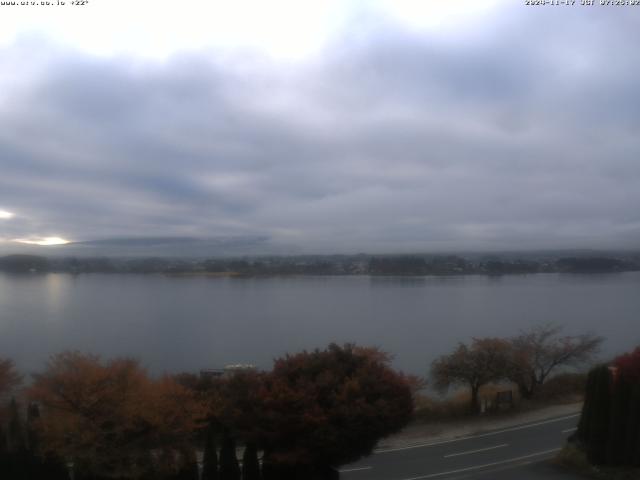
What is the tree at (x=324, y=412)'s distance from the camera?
12.5 m

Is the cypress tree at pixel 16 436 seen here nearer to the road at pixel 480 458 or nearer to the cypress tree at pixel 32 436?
the cypress tree at pixel 32 436

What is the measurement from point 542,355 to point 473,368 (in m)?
4.90

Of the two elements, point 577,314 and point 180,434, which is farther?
point 577,314

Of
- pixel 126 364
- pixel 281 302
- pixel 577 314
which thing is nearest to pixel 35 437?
pixel 126 364

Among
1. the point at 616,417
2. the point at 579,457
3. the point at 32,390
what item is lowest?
the point at 579,457

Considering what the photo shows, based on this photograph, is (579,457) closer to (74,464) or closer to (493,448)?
(493,448)

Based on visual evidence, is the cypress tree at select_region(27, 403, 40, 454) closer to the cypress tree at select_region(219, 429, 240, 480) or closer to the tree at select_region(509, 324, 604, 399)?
the cypress tree at select_region(219, 429, 240, 480)

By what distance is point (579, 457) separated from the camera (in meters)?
14.1

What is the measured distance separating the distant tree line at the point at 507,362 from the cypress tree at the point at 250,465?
13.0m

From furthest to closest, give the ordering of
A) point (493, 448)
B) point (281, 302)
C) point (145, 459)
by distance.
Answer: point (281, 302) < point (493, 448) < point (145, 459)

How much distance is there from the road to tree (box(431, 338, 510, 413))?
3644 mm

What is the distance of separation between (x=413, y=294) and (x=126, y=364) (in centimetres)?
4499

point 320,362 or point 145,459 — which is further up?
point 320,362

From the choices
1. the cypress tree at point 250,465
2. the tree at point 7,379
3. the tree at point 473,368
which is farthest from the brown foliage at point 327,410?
the tree at point 473,368
